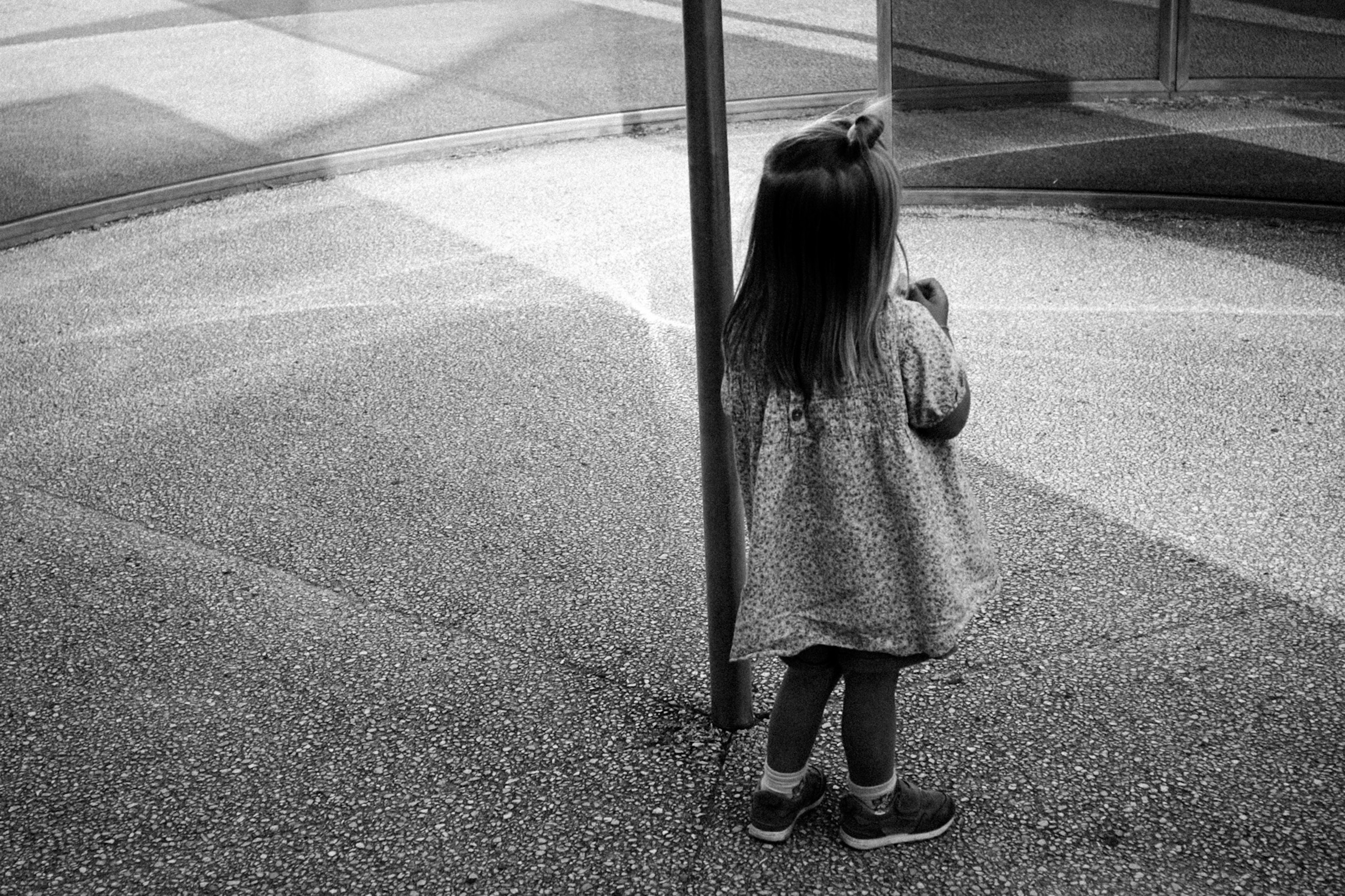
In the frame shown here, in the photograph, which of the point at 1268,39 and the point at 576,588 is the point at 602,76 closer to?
the point at 1268,39

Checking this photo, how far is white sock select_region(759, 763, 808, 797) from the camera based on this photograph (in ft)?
8.68

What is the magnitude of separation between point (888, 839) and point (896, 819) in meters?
0.04

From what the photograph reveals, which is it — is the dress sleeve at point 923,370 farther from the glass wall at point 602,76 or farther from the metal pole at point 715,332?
the glass wall at point 602,76

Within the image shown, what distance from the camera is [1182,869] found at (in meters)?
2.53

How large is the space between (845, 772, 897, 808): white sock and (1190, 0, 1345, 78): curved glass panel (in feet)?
17.1

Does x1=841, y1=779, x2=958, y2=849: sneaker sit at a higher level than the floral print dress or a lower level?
lower

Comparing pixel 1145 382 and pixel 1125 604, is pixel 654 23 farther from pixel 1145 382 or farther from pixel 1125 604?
pixel 1125 604

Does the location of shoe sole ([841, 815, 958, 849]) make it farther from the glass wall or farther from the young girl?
the glass wall

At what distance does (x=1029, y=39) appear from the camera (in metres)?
7.04

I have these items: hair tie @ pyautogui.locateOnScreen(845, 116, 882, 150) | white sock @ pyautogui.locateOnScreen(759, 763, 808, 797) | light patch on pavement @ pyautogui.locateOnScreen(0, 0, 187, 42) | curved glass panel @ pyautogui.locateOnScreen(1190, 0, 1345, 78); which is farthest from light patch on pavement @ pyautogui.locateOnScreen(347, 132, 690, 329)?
hair tie @ pyautogui.locateOnScreen(845, 116, 882, 150)

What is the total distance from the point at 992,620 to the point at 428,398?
2.46 metres

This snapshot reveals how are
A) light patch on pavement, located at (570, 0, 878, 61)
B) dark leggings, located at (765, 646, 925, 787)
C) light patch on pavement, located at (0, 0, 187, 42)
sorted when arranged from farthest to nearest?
light patch on pavement, located at (570, 0, 878, 61)
light patch on pavement, located at (0, 0, 187, 42)
dark leggings, located at (765, 646, 925, 787)

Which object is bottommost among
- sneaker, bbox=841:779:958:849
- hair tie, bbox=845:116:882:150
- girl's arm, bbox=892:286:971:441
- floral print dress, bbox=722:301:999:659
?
sneaker, bbox=841:779:958:849

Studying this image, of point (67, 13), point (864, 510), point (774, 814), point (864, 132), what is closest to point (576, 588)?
point (774, 814)
